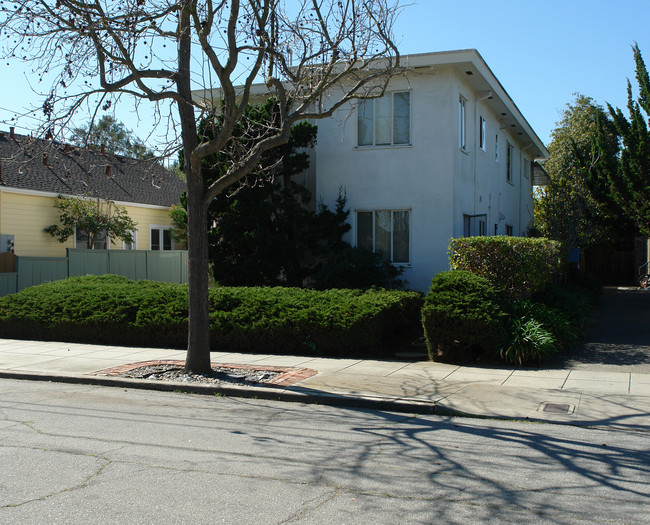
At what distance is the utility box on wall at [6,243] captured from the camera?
758 inches

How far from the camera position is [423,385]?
919 cm

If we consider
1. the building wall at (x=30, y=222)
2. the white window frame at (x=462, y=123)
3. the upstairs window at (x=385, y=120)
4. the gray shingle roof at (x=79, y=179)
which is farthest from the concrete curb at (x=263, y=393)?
the building wall at (x=30, y=222)

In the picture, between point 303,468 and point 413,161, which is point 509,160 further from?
point 303,468

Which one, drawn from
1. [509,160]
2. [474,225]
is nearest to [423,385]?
[474,225]

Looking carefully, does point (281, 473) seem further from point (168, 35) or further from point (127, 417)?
point (168, 35)

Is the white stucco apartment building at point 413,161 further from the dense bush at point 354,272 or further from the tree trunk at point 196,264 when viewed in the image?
the tree trunk at point 196,264

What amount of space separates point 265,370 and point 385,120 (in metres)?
8.44

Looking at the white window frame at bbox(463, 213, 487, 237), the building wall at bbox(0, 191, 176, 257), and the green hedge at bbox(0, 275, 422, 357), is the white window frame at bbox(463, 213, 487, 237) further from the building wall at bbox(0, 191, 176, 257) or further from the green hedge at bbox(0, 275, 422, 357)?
the building wall at bbox(0, 191, 176, 257)

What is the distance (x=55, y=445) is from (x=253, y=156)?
5072 millimetres

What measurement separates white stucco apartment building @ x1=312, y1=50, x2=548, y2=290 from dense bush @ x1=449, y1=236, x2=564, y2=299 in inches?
102

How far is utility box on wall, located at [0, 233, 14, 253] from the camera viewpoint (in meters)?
19.2

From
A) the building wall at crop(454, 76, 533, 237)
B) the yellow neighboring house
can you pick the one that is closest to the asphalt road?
the building wall at crop(454, 76, 533, 237)

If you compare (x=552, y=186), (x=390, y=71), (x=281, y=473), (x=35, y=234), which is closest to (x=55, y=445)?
(x=281, y=473)

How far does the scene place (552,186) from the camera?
21594 mm
